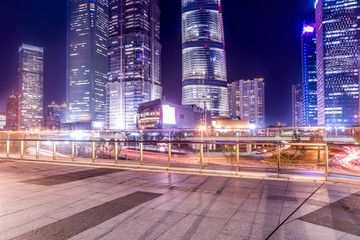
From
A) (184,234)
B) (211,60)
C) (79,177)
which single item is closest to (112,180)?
(79,177)

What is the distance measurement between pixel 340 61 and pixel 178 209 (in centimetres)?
A: 18941

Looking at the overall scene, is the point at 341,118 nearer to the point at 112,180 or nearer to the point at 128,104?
the point at 128,104

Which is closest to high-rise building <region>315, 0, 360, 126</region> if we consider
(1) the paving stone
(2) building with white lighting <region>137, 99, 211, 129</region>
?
(2) building with white lighting <region>137, 99, 211, 129</region>

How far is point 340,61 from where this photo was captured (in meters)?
158

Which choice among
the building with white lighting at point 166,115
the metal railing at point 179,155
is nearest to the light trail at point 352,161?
the metal railing at point 179,155

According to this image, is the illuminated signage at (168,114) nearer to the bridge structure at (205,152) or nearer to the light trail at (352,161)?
the bridge structure at (205,152)

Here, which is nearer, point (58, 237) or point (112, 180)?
point (58, 237)

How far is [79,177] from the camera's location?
8117 millimetres

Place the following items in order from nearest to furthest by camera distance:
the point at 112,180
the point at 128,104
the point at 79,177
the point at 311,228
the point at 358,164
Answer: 1. the point at 311,228
2. the point at 112,180
3. the point at 79,177
4. the point at 358,164
5. the point at 128,104

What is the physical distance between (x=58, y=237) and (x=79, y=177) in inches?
192

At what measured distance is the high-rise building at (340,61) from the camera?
507 feet

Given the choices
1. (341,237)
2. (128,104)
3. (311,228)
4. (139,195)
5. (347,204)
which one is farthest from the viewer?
(128,104)

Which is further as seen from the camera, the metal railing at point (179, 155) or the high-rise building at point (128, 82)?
the high-rise building at point (128, 82)

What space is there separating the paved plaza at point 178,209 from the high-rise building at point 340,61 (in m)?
170
